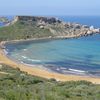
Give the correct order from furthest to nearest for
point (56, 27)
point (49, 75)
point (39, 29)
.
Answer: point (56, 27) < point (39, 29) < point (49, 75)

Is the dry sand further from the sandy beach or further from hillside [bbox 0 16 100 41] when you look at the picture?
hillside [bbox 0 16 100 41]

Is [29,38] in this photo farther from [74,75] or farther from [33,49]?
[74,75]

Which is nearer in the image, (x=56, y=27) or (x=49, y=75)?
(x=49, y=75)

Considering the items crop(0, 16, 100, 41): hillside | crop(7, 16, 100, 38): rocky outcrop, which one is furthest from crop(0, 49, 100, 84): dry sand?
crop(7, 16, 100, 38): rocky outcrop

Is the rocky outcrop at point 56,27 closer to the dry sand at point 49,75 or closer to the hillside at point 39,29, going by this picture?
the hillside at point 39,29

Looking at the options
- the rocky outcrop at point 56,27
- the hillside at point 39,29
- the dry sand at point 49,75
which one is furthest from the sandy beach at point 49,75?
the rocky outcrop at point 56,27

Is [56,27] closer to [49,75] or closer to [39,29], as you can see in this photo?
[39,29]

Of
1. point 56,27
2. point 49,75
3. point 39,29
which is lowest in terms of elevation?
point 39,29

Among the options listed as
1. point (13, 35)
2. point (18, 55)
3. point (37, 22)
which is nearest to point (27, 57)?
point (18, 55)

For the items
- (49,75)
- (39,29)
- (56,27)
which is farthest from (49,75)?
(56,27)
